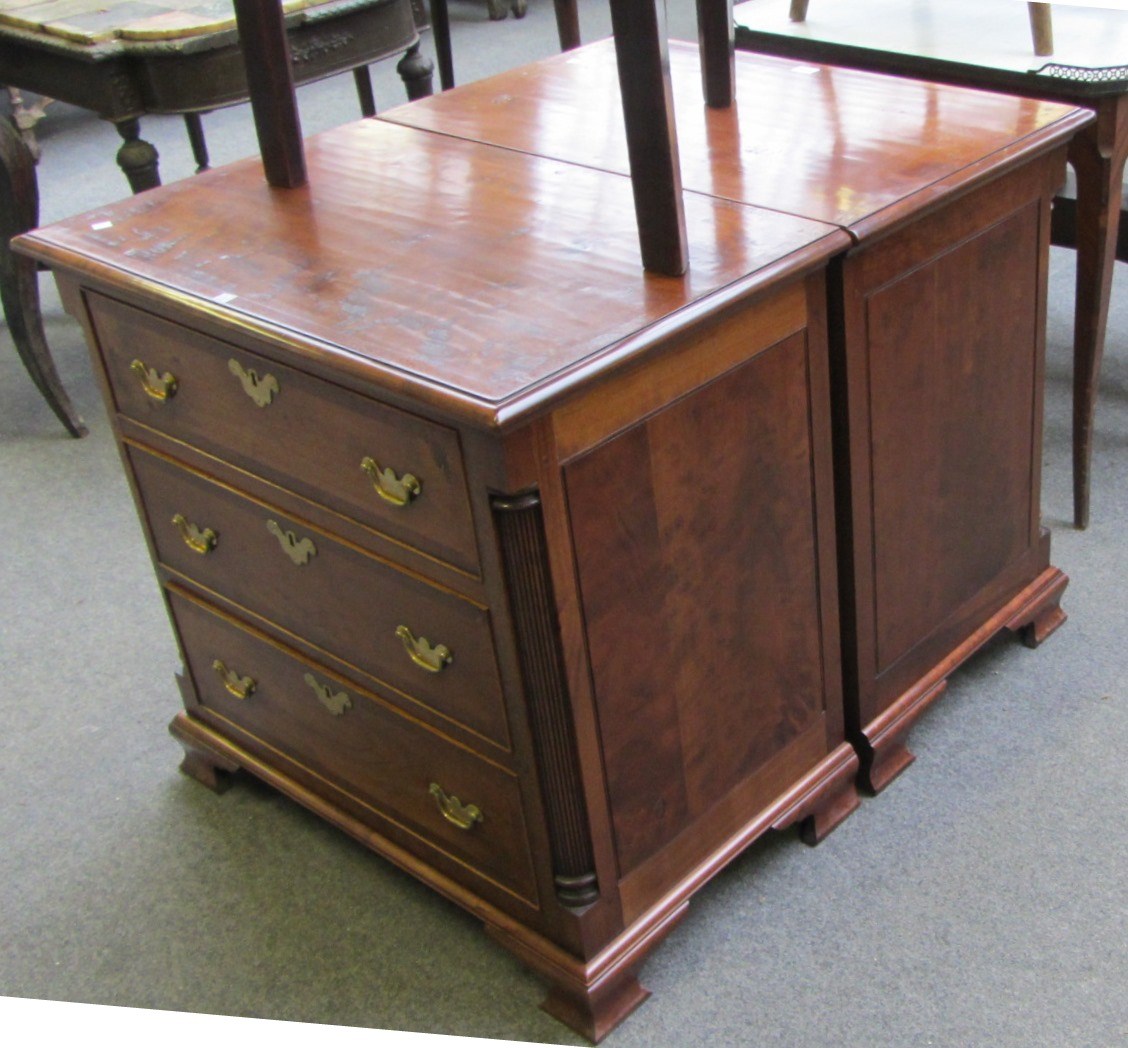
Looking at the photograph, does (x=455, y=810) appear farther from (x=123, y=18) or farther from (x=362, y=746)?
(x=123, y=18)

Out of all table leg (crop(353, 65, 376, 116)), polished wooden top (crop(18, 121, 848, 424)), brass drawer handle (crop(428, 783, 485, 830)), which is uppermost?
polished wooden top (crop(18, 121, 848, 424))

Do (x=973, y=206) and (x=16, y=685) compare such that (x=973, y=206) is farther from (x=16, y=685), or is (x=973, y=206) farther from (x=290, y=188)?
(x=16, y=685)

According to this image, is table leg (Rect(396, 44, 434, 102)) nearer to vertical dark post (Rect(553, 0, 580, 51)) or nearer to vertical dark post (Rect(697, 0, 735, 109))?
vertical dark post (Rect(553, 0, 580, 51))

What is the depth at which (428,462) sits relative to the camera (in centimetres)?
126

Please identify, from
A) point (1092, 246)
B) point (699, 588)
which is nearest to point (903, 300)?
point (699, 588)

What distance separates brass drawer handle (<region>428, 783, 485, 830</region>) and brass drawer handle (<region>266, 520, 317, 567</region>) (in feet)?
0.91

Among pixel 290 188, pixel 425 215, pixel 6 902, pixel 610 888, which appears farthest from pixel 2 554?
pixel 610 888

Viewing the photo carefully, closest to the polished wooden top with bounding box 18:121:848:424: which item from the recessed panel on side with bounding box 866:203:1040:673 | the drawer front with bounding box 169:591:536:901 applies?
the recessed panel on side with bounding box 866:203:1040:673

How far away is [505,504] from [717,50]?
760mm

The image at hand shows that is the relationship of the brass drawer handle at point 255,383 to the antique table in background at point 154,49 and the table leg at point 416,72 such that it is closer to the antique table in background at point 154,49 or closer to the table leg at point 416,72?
the antique table in background at point 154,49

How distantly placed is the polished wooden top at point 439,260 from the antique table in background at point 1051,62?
26.7 inches

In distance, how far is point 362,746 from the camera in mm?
1614

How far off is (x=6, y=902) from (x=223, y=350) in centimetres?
77

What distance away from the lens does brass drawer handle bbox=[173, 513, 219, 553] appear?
1642 mm
